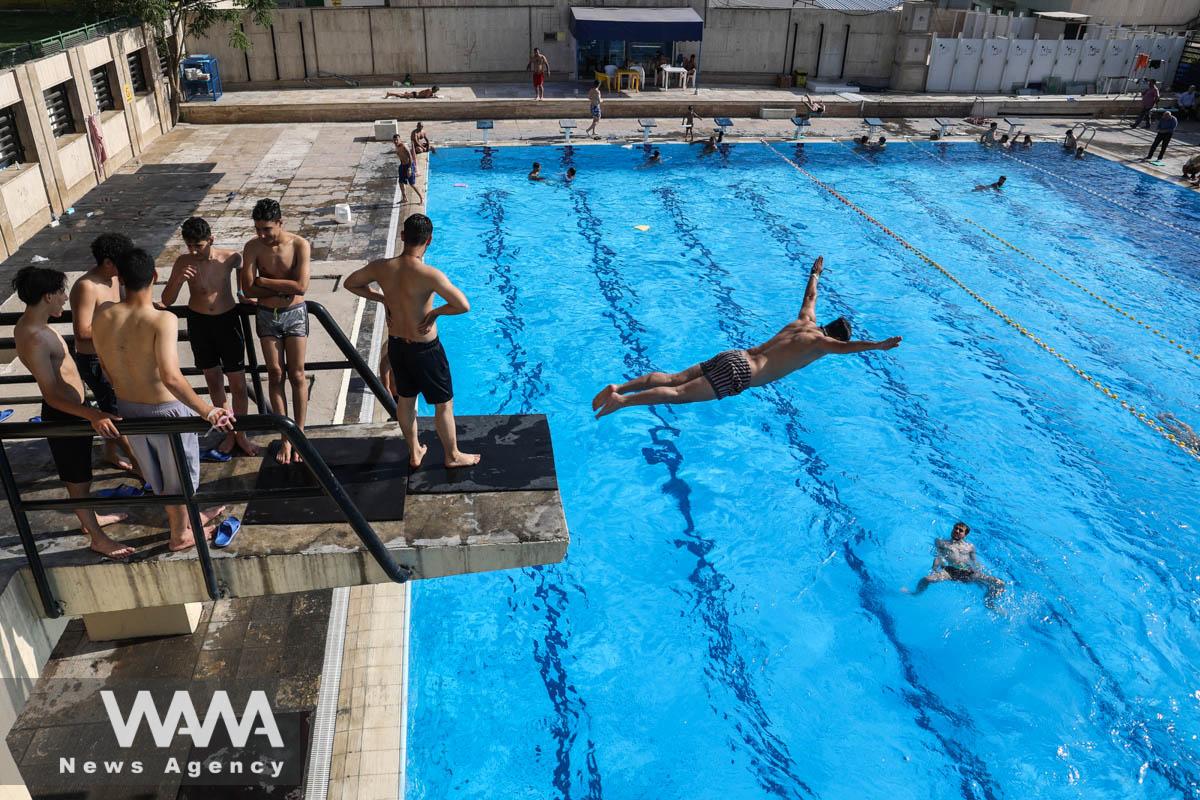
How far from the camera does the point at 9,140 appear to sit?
1338 centimetres

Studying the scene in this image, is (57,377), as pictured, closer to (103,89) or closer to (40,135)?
(40,135)

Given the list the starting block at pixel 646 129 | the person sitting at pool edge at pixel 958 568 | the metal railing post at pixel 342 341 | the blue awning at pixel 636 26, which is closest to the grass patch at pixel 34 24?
the blue awning at pixel 636 26

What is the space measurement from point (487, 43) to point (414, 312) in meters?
24.2

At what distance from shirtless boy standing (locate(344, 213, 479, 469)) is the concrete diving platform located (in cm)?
44

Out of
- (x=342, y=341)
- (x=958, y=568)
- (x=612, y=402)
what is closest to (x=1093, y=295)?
(x=958, y=568)

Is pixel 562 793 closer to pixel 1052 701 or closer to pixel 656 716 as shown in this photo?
pixel 656 716

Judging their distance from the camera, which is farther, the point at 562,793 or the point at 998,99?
the point at 998,99

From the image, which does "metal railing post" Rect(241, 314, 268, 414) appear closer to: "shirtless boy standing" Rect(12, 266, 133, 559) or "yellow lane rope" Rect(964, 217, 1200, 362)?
"shirtless boy standing" Rect(12, 266, 133, 559)

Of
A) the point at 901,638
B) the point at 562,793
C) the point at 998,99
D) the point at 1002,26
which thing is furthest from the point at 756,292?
the point at 1002,26

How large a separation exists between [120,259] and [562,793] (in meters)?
4.96

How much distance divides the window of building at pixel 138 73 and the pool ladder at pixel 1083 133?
24.5 metres

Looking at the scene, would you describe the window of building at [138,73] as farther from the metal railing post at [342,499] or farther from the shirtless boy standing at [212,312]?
the metal railing post at [342,499]

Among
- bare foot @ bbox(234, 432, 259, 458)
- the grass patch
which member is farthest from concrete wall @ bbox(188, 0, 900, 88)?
bare foot @ bbox(234, 432, 259, 458)

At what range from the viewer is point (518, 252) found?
15.7 meters
